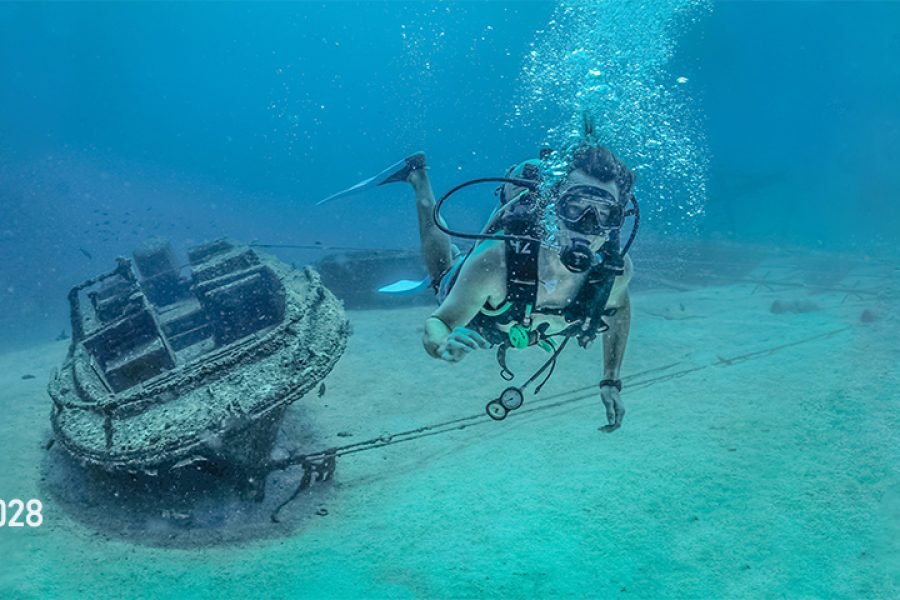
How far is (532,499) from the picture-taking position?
533 cm

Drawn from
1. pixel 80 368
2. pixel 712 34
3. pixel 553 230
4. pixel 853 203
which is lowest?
pixel 853 203

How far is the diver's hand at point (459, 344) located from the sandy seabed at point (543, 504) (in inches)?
100

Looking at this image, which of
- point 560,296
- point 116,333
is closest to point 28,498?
point 116,333

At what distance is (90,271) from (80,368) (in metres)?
34.0

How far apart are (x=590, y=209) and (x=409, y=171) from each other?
7.98 feet

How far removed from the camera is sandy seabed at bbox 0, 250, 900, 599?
4.25m

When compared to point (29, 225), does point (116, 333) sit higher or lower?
higher

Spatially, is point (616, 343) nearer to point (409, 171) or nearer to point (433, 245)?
point (433, 245)

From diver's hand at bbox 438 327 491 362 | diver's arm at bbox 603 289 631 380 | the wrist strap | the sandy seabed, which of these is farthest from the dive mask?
the sandy seabed

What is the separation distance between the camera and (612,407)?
12.1ft

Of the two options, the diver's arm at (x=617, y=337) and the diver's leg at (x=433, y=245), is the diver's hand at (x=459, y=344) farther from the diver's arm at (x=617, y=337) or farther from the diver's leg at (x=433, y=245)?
the diver's leg at (x=433, y=245)

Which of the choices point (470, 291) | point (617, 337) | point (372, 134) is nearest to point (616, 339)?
point (617, 337)

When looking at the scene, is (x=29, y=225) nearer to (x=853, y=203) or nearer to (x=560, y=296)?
(x=560, y=296)

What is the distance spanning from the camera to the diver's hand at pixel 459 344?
274cm
